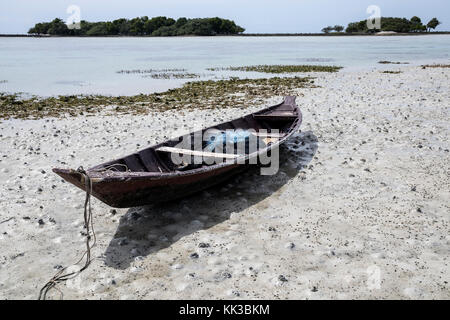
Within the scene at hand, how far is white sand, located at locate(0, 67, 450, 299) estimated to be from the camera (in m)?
6.39

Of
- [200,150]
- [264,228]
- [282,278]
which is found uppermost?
[200,150]

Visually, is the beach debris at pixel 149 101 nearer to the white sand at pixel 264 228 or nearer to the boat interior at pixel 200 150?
the white sand at pixel 264 228

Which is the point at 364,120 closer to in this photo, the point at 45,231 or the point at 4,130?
the point at 45,231

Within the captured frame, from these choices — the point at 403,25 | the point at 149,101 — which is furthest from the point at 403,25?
the point at 149,101

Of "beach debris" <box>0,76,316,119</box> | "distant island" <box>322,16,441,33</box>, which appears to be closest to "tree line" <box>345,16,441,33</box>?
"distant island" <box>322,16,441,33</box>

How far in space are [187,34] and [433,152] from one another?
196581mm

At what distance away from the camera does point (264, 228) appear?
832 centimetres

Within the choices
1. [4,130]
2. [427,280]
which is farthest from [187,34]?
[427,280]

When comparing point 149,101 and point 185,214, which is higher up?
point 149,101

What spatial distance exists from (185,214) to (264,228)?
1.95 meters

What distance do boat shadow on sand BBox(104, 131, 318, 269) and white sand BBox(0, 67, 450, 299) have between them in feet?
0.10

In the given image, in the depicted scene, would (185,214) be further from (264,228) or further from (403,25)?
(403,25)

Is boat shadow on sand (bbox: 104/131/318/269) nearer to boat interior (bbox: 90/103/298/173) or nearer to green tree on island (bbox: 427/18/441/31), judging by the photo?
boat interior (bbox: 90/103/298/173)

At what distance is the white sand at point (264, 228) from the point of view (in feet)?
21.0
